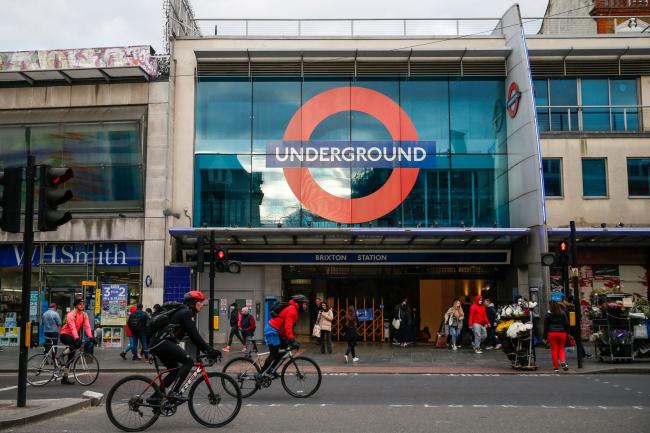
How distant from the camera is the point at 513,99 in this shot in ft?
84.4

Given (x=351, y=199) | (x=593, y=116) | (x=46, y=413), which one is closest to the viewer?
(x=46, y=413)

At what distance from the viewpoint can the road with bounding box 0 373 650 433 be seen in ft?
30.8

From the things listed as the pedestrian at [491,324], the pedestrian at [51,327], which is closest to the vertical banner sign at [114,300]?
the pedestrian at [51,327]

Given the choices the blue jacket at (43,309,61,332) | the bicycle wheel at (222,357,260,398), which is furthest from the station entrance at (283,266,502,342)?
the bicycle wheel at (222,357,260,398)

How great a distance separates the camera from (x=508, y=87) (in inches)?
1041

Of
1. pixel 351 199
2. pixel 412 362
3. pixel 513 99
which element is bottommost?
pixel 412 362

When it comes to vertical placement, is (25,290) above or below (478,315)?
above

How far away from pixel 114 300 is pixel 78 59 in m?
9.02

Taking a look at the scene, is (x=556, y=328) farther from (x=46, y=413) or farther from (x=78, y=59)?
(x=78, y=59)

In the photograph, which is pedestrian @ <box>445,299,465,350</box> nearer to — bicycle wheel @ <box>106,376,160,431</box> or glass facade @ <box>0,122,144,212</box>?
glass facade @ <box>0,122,144,212</box>

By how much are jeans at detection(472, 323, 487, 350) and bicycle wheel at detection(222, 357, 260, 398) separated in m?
11.9

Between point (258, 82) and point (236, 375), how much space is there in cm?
1682

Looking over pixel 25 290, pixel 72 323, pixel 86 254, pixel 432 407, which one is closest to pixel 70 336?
pixel 72 323

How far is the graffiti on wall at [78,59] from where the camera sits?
2598 centimetres
